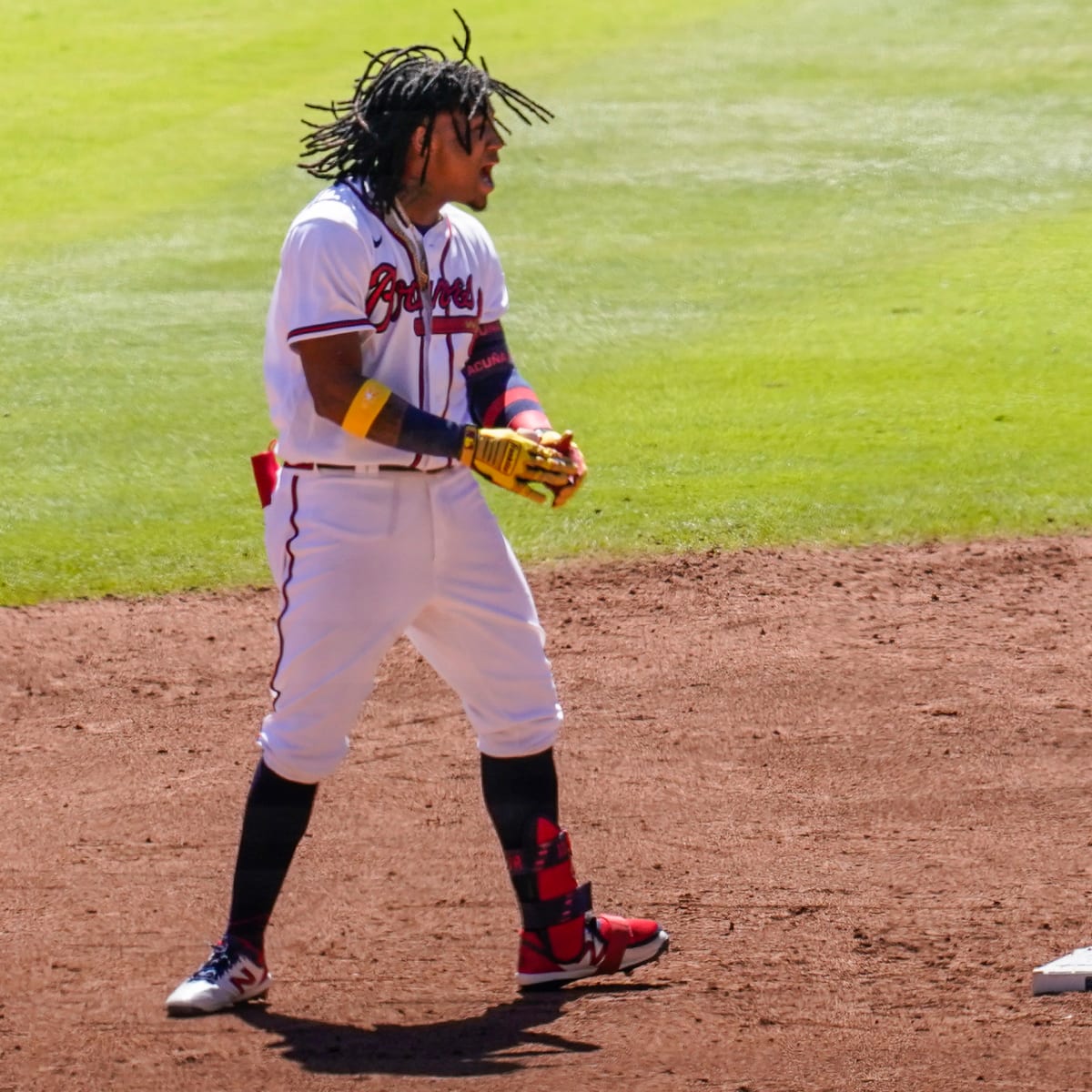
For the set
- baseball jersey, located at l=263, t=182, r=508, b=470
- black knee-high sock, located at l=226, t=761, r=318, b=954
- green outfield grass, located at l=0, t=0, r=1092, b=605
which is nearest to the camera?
baseball jersey, located at l=263, t=182, r=508, b=470

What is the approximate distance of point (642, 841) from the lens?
487 cm

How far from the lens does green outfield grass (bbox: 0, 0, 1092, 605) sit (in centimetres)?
780

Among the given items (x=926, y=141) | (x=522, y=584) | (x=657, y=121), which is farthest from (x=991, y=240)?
(x=522, y=584)

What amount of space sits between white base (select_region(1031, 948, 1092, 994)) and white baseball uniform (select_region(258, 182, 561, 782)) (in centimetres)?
122

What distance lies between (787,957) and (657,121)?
1047 centimetres

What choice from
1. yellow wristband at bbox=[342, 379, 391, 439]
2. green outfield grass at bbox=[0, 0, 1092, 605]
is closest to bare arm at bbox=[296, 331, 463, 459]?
yellow wristband at bbox=[342, 379, 391, 439]

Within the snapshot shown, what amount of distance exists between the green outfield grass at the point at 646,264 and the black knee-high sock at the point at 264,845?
315 cm

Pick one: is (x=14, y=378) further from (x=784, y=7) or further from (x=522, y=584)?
(x=784, y=7)

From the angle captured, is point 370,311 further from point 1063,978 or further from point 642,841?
point 1063,978

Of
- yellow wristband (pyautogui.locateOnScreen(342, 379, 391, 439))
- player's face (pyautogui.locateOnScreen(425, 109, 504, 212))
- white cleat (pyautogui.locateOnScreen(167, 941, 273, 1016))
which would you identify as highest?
player's face (pyautogui.locateOnScreen(425, 109, 504, 212))

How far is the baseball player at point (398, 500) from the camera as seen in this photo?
3777mm

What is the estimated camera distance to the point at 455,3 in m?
16.7

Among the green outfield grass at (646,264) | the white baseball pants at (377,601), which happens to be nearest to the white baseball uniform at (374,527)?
the white baseball pants at (377,601)

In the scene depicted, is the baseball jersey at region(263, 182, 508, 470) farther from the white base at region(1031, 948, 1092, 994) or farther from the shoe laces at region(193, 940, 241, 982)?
the white base at region(1031, 948, 1092, 994)
